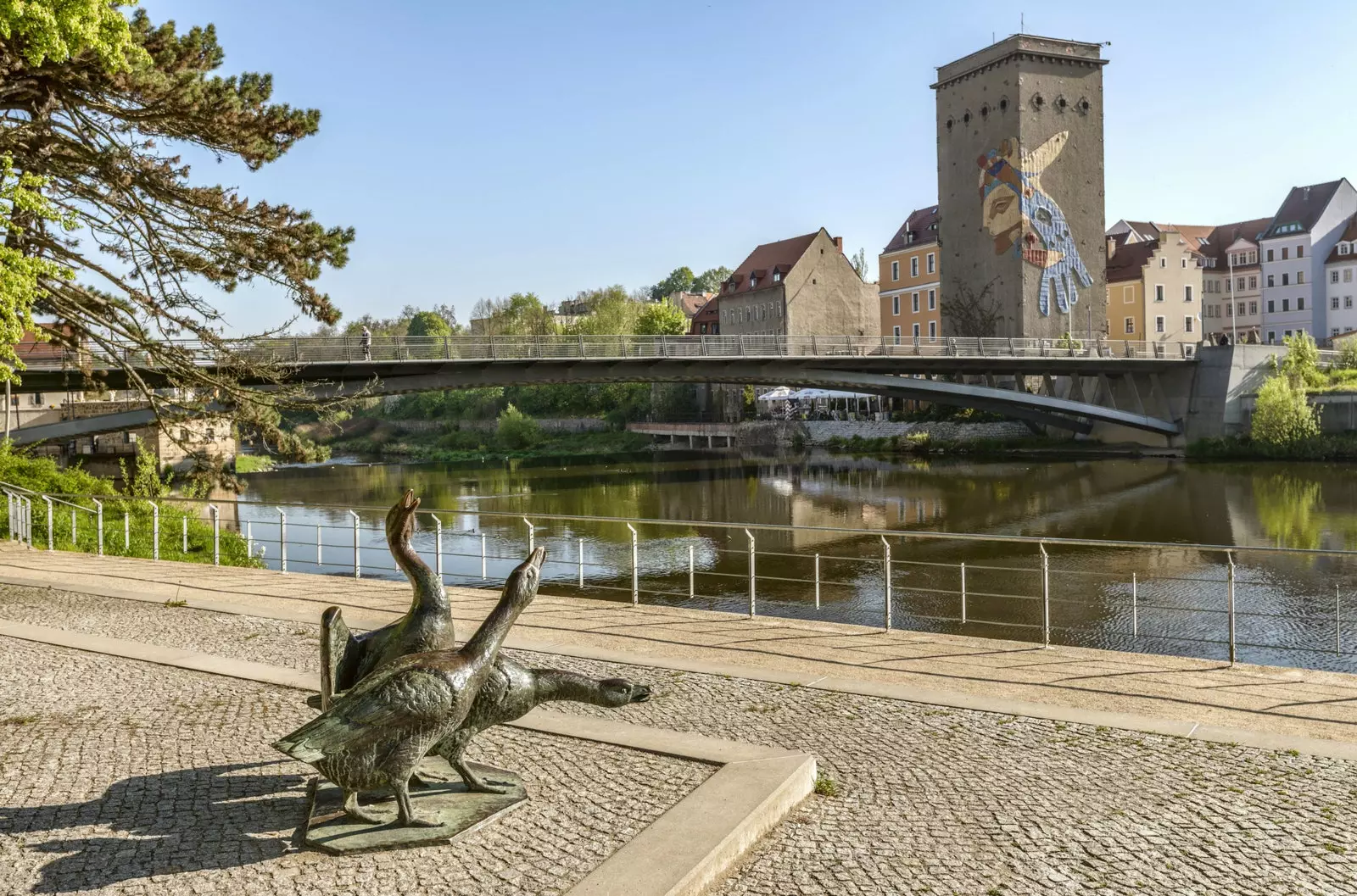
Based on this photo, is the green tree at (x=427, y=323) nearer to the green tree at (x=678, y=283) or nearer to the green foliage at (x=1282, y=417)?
the green tree at (x=678, y=283)

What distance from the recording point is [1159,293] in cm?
6981

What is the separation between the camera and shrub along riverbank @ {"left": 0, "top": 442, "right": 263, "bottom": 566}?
61.6 ft

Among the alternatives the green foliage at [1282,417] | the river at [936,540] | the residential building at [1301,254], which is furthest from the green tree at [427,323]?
the green foliage at [1282,417]

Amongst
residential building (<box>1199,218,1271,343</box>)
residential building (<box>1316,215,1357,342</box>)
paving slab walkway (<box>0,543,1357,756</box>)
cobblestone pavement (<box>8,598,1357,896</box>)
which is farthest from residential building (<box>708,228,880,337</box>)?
cobblestone pavement (<box>8,598,1357,896</box>)

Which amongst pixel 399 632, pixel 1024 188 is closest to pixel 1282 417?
pixel 1024 188

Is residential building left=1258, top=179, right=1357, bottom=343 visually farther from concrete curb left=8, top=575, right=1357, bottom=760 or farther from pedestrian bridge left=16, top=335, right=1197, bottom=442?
concrete curb left=8, top=575, right=1357, bottom=760

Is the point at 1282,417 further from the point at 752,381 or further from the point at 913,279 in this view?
the point at 913,279

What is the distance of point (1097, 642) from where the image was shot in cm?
1702

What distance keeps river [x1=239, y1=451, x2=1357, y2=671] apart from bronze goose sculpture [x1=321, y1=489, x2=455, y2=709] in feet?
16.5

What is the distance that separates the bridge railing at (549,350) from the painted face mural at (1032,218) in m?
10.1

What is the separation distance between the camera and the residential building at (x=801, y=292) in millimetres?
77188

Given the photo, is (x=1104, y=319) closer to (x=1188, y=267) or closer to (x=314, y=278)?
(x=1188, y=267)

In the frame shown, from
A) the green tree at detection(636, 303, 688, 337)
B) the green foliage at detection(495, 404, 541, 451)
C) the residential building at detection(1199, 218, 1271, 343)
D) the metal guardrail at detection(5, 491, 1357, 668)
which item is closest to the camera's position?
the metal guardrail at detection(5, 491, 1357, 668)

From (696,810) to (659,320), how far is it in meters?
72.3
